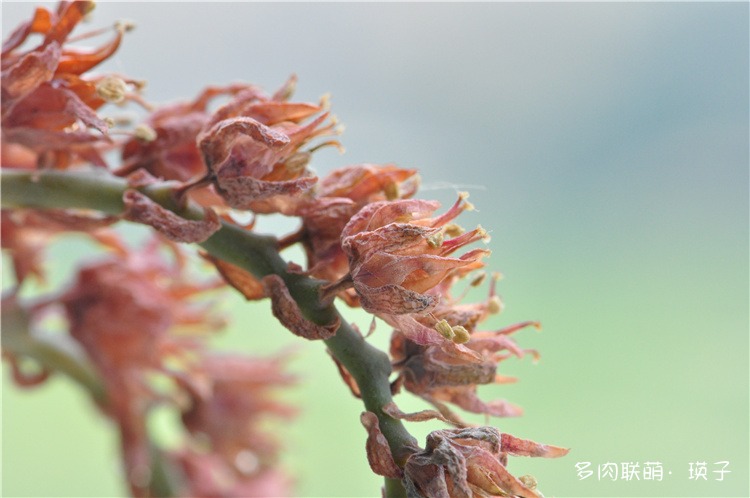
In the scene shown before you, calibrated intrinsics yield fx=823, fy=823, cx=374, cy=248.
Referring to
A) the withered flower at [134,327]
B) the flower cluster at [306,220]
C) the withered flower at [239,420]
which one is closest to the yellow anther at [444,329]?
the flower cluster at [306,220]

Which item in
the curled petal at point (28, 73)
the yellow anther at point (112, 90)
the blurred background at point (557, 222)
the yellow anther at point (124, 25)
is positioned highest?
the yellow anther at point (124, 25)

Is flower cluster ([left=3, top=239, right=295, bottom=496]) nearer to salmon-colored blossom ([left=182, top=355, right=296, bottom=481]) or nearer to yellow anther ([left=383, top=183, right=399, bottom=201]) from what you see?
salmon-colored blossom ([left=182, top=355, right=296, bottom=481])

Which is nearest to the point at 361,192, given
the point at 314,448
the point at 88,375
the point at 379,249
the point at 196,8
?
the point at 379,249

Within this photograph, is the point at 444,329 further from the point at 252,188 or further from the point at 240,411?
the point at 240,411

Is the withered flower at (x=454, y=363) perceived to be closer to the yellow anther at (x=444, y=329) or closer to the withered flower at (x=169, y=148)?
the yellow anther at (x=444, y=329)

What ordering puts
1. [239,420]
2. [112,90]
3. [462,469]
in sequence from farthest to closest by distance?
[239,420] < [112,90] < [462,469]

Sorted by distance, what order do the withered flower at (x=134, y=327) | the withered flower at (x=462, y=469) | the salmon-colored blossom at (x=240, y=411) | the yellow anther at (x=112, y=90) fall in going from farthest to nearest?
the salmon-colored blossom at (x=240, y=411)
the withered flower at (x=134, y=327)
the yellow anther at (x=112, y=90)
the withered flower at (x=462, y=469)

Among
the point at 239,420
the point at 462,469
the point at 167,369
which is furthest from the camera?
the point at 239,420

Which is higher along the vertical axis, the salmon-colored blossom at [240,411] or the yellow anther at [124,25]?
the yellow anther at [124,25]

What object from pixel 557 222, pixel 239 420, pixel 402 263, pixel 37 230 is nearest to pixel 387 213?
pixel 402 263
